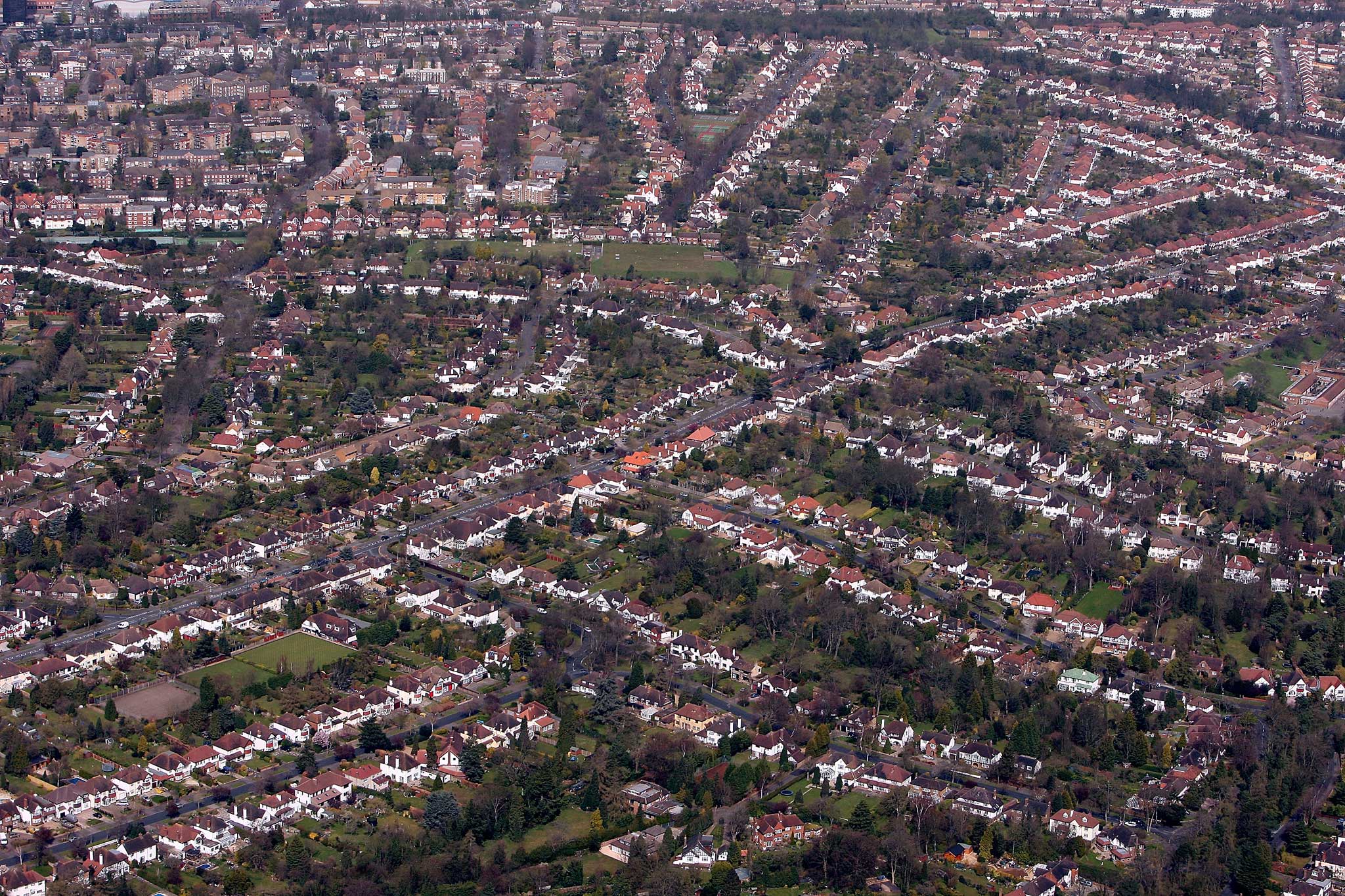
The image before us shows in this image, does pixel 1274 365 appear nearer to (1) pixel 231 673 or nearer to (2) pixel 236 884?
(1) pixel 231 673

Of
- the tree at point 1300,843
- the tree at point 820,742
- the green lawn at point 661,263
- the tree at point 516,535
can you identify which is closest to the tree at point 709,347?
the green lawn at point 661,263

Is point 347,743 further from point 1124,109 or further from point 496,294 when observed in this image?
point 1124,109

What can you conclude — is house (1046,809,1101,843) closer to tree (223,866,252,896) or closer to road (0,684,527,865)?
road (0,684,527,865)

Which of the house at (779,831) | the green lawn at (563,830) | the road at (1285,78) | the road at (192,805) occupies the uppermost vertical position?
the road at (1285,78)

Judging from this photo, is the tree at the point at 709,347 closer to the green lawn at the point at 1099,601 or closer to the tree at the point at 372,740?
the green lawn at the point at 1099,601

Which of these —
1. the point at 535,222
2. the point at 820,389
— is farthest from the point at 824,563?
the point at 535,222
